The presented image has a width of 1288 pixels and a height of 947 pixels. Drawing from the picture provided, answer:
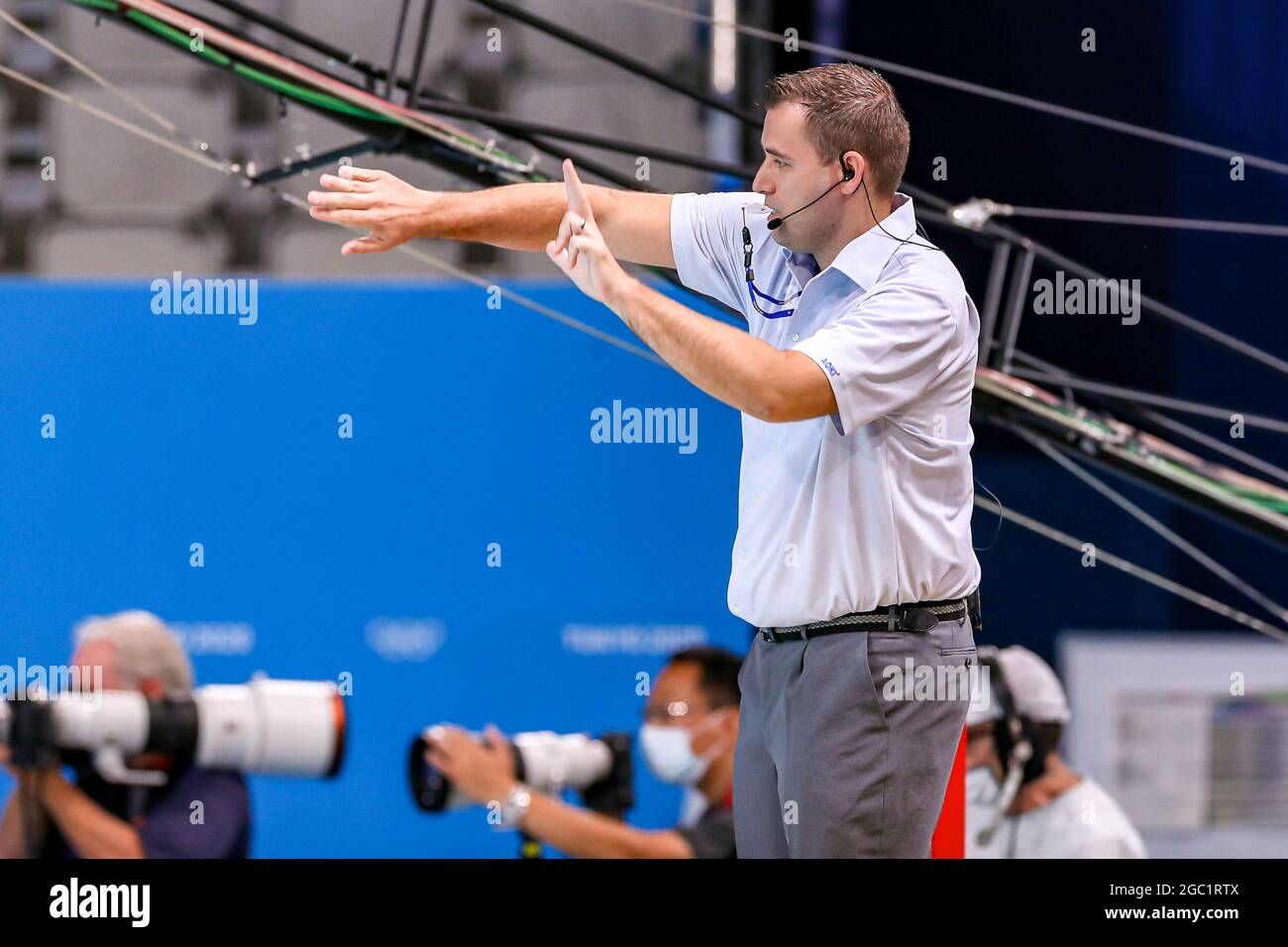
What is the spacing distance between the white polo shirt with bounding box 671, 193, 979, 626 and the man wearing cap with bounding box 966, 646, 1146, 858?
1.65m

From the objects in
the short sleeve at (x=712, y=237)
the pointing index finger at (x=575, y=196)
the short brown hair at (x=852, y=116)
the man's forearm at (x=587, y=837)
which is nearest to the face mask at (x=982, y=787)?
the man's forearm at (x=587, y=837)

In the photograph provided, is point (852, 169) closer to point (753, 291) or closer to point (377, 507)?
point (753, 291)

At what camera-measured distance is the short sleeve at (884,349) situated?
2.20m

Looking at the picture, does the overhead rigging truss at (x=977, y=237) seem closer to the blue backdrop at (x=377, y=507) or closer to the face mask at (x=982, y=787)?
the blue backdrop at (x=377, y=507)

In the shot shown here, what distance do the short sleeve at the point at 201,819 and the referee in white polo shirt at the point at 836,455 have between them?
1.64 meters

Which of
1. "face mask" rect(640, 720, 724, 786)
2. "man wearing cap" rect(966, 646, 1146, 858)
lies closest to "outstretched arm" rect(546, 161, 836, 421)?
"face mask" rect(640, 720, 724, 786)

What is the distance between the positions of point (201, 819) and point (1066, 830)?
2.20m

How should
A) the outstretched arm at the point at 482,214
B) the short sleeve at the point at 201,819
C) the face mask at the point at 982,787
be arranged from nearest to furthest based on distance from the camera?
the outstretched arm at the point at 482,214
the short sleeve at the point at 201,819
the face mask at the point at 982,787

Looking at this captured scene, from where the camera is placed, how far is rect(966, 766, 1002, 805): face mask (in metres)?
3.94

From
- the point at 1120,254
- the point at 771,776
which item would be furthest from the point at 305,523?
the point at 1120,254

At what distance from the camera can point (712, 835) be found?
3.65 m

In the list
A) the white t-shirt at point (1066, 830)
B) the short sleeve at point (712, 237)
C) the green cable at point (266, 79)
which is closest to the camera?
the short sleeve at point (712, 237)

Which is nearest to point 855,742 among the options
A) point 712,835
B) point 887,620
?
point 887,620
